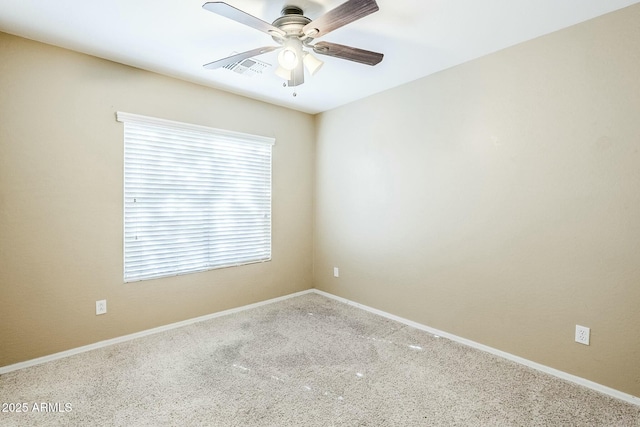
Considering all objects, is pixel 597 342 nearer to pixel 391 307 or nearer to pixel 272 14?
pixel 391 307

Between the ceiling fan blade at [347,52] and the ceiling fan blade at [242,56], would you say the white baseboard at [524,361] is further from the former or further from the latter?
the ceiling fan blade at [242,56]

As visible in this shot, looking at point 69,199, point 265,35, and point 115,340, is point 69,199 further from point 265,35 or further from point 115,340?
point 265,35

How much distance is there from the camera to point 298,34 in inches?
79.6

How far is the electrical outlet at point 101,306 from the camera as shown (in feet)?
9.02

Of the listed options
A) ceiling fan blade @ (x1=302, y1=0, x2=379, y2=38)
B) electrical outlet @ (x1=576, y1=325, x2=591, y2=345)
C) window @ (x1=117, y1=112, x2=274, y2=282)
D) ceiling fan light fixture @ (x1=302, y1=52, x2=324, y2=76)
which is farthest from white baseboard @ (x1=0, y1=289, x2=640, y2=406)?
ceiling fan blade @ (x1=302, y1=0, x2=379, y2=38)

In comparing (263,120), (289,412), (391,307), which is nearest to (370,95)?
(263,120)

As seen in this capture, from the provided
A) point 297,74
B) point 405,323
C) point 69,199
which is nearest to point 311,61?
point 297,74

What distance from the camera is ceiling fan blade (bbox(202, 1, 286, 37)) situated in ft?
5.12

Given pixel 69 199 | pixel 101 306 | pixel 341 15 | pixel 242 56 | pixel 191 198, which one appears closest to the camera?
pixel 341 15

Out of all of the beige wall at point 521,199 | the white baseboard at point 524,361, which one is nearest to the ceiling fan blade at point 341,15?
the beige wall at point 521,199

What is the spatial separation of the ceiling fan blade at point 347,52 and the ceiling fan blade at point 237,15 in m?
0.26

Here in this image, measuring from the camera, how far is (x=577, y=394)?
209cm

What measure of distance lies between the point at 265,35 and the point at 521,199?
94.7 inches

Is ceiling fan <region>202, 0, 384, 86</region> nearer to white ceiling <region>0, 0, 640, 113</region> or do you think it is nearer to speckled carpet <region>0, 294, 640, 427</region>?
white ceiling <region>0, 0, 640, 113</region>
